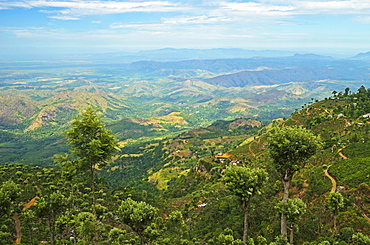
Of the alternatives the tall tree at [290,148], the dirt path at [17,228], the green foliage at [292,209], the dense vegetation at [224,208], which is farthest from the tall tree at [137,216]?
the dirt path at [17,228]

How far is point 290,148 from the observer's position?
2973 cm

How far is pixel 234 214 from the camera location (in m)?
57.2

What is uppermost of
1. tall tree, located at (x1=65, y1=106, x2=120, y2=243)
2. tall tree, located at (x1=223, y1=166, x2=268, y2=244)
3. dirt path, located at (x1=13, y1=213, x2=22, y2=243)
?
tall tree, located at (x1=65, y1=106, x2=120, y2=243)

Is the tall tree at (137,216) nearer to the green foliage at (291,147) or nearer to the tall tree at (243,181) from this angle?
the tall tree at (243,181)

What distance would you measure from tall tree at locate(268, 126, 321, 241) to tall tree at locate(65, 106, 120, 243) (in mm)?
18929

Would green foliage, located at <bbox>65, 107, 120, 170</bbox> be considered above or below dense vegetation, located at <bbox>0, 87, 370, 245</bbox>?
above

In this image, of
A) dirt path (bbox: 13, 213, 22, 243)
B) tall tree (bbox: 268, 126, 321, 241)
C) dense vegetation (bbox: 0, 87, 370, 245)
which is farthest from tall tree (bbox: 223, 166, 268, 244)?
dirt path (bbox: 13, 213, 22, 243)

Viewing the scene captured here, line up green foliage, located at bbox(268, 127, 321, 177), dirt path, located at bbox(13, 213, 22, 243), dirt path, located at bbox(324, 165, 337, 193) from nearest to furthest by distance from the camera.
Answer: green foliage, located at bbox(268, 127, 321, 177)
dirt path, located at bbox(13, 213, 22, 243)
dirt path, located at bbox(324, 165, 337, 193)

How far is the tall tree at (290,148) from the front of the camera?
2948 cm

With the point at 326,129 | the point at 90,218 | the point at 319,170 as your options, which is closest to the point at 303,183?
the point at 319,170

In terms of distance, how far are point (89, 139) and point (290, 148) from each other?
2232 cm

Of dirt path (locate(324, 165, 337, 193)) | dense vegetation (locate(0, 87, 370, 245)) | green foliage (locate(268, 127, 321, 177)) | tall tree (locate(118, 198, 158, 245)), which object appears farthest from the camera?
dirt path (locate(324, 165, 337, 193))

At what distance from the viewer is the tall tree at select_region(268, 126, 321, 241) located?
29.5 metres

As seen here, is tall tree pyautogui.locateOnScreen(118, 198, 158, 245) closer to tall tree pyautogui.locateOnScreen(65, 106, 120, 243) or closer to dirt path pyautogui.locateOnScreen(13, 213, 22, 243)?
tall tree pyautogui.locateOnScreen(65, 106, 120, 243)
